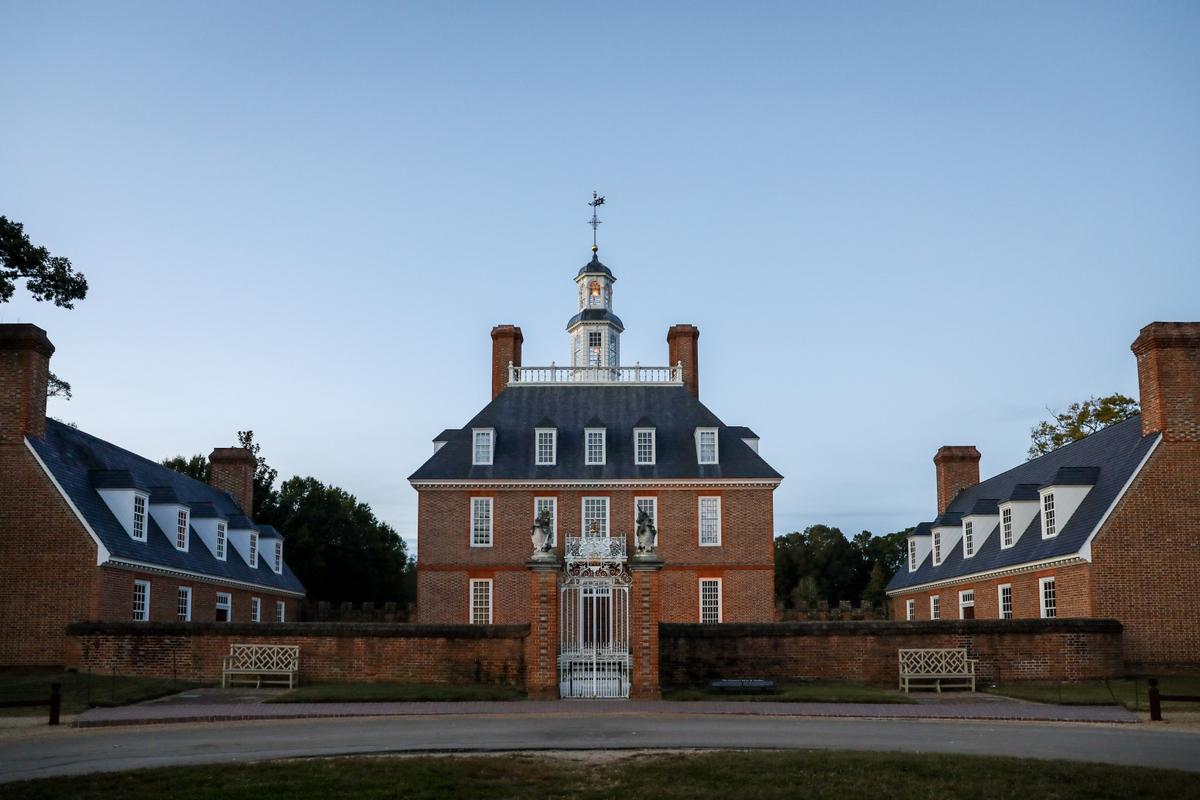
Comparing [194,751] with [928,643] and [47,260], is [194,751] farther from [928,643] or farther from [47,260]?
[928,643]

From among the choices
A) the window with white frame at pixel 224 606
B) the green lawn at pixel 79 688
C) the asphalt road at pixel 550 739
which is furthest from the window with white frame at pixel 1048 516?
the window with white frame at pixel 224 606

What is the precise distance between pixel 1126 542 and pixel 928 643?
21.1 ft

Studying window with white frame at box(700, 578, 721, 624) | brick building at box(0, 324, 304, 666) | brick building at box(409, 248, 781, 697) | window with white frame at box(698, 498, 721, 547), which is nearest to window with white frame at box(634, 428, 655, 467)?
brick building at box(409, 248, 781, 697)

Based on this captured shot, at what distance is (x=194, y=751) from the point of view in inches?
598

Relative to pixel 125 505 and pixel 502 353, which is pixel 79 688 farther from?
pixel 502 353

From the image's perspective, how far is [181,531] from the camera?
36.1 metres

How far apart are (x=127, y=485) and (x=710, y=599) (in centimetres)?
1897

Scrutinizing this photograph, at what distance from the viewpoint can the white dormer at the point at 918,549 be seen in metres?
47.9

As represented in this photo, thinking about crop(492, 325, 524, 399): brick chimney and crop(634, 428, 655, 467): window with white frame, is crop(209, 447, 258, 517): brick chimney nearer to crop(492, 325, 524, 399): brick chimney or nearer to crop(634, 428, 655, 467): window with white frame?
crop(492, 325, 524, 399): brick chimney

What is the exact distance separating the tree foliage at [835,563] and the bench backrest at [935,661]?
43482 millimetres

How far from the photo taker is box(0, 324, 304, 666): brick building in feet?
93.8


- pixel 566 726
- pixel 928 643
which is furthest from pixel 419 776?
pixel 928 643

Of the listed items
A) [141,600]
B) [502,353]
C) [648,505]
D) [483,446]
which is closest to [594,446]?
[648,505]

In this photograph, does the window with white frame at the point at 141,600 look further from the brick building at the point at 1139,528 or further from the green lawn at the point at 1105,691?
the brick building at the point at 1139,528
